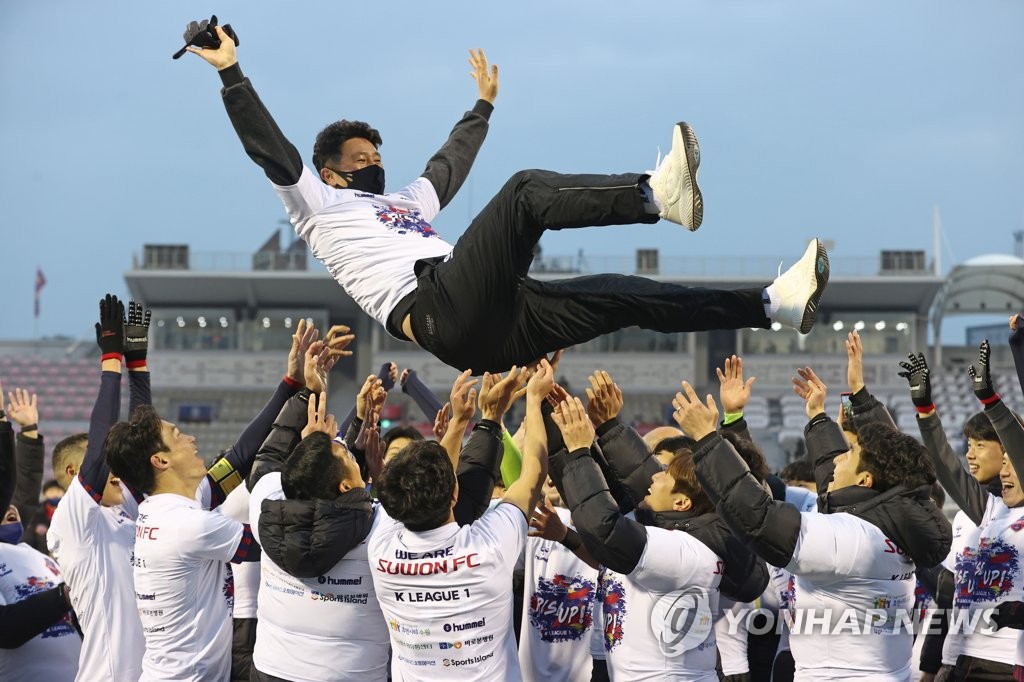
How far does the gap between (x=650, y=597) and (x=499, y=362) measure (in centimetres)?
122

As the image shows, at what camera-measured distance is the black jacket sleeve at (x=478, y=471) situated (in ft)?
15.5

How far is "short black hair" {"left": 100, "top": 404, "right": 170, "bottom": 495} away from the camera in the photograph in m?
5.23

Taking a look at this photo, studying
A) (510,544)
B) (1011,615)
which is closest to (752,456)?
(1011,615)

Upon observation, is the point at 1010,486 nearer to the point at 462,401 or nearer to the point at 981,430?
the point at 981,430

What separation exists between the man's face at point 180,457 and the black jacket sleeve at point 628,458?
6.32 feet

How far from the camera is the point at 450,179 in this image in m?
5.88

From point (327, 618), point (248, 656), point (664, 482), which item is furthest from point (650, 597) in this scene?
point (248, 656)

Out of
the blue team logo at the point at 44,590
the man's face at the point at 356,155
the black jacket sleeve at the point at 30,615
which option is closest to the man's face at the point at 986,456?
the man's face at the point at 356,155

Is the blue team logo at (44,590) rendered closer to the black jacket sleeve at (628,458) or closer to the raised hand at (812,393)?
the black jacket sleeve at (628,458)

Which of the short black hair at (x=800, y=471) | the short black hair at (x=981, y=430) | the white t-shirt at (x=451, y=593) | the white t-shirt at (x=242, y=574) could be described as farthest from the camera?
the short black hair at (x=800, y=471)

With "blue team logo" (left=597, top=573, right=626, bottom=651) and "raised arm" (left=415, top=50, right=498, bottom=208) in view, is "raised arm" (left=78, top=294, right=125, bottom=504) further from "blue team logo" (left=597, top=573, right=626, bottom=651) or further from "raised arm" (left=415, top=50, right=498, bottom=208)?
"blue team logo" (left=597, top=573, right=626, bottom=651)

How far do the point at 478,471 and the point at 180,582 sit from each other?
1.56 meters

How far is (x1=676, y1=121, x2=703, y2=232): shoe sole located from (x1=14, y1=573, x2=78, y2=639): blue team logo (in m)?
3.94

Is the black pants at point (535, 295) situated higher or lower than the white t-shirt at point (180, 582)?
higher
